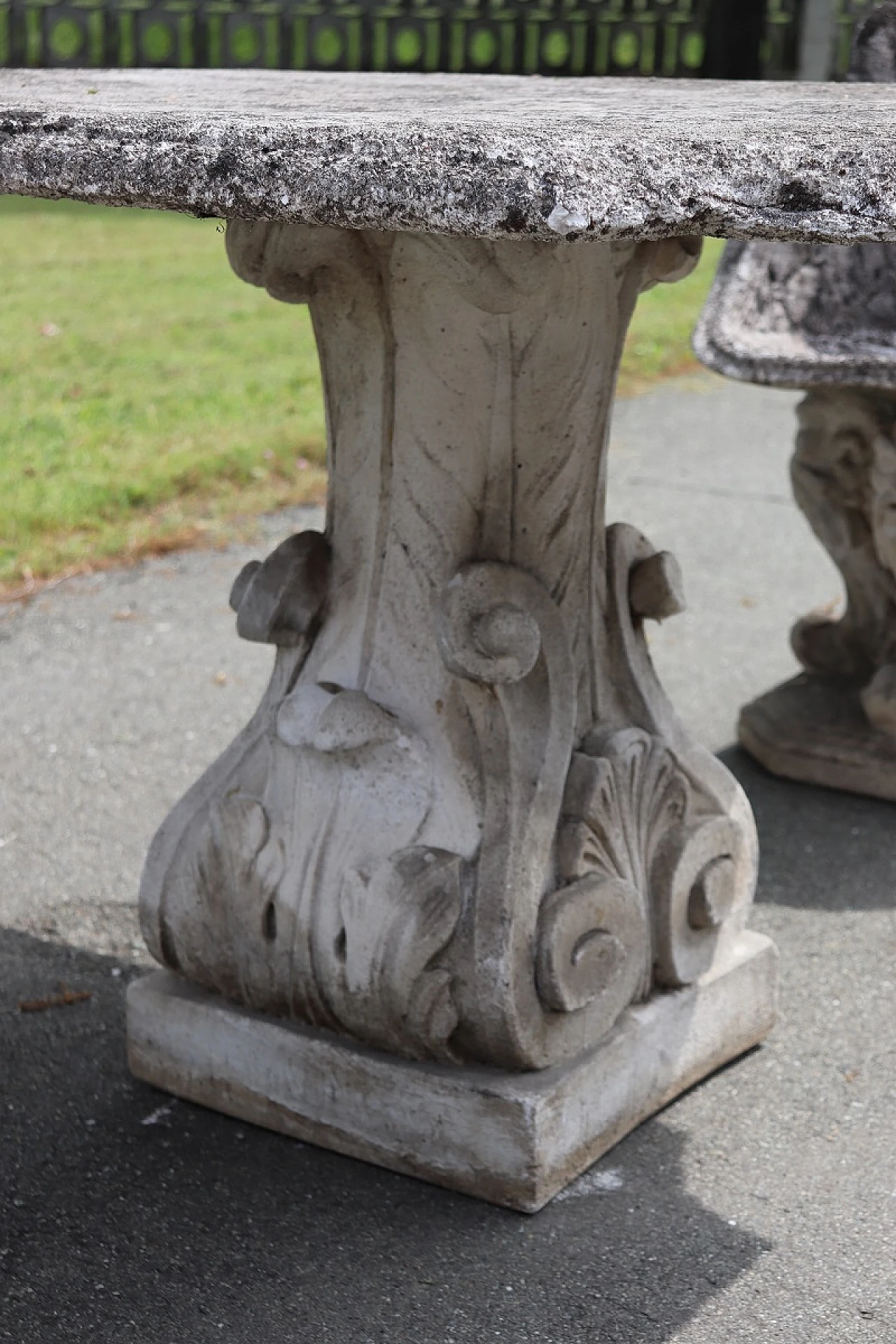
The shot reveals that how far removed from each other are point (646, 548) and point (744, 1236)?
900mm

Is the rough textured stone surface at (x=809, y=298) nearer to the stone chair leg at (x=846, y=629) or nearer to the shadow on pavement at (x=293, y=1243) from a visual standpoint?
the stone chair leg at (x=846, y=629)

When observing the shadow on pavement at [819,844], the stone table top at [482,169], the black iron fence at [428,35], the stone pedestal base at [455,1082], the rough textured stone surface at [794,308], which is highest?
the black iron fence at [428,35]

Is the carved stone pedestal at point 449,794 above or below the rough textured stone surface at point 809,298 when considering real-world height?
below

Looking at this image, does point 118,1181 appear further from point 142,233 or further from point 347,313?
point 142,233

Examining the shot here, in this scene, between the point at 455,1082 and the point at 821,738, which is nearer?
the point at 455,1082

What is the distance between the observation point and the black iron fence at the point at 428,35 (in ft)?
29.7

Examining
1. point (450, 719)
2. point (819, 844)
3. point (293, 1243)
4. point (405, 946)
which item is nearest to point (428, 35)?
point (819, 844)

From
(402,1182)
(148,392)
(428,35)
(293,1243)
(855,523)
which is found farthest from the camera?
(428,35)

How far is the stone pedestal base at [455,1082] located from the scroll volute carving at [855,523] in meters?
1.06

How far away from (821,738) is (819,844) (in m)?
0.30

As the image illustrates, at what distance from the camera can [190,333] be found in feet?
21.8

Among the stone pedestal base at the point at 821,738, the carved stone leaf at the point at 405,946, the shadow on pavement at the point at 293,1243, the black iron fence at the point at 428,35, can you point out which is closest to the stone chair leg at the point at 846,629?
the stone pedestal base at the point at 821,738

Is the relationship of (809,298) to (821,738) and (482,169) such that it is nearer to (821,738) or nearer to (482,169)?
(821,738)

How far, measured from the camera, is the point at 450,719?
214 centimetres
